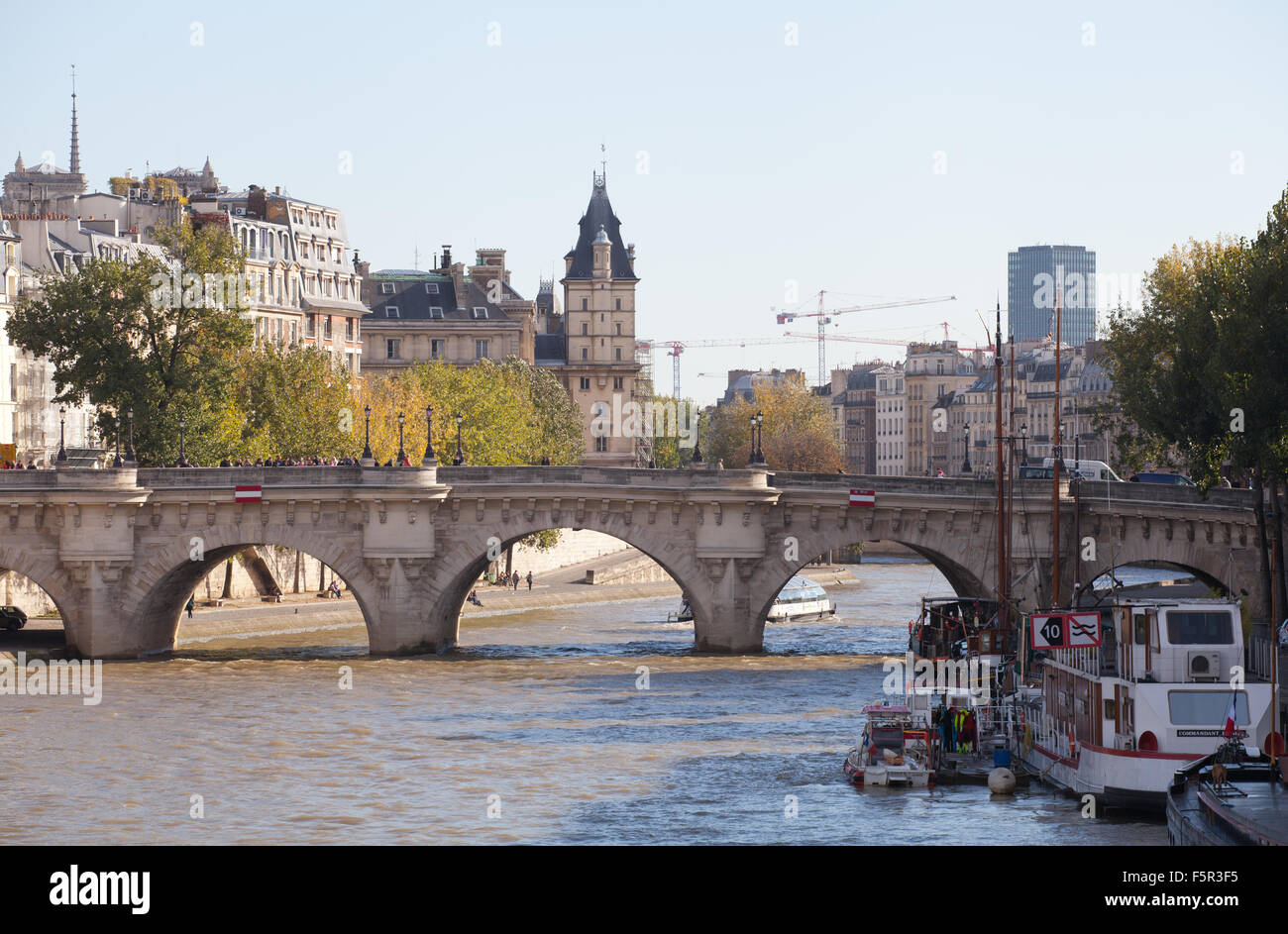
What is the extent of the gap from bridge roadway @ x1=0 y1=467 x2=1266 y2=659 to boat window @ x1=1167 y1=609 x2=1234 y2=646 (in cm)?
2594

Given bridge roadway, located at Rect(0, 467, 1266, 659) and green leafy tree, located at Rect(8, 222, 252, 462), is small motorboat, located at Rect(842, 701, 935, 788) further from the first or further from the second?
green leafy tree, located at Rect(8, 222, 252, 462)

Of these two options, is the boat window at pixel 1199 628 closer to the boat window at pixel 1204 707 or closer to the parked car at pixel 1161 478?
the boat window at pixel 1204 707

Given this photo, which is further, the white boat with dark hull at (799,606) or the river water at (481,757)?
the white boat with dark hull at (799,606)

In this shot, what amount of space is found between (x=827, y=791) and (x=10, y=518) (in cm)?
3536

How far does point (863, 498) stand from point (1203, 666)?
28948mm

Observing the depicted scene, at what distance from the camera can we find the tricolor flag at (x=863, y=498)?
7206 cm

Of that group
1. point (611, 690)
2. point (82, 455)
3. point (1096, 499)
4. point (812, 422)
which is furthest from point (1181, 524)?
point (812, 422)

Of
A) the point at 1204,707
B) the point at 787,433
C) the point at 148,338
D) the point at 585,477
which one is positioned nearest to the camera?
the point at 1204,707

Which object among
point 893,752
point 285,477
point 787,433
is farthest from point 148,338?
point 787,433

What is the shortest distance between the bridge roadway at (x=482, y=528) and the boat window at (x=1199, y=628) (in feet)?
85.1

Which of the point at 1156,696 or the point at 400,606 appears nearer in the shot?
the point at 1156,696

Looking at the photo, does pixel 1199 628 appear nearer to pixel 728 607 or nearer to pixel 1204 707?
pixel 1204 707

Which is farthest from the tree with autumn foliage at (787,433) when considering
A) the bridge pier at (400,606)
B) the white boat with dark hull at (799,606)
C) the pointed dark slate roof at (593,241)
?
the bridge pier at (400,606)

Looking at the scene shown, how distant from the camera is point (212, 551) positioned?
73625mm
